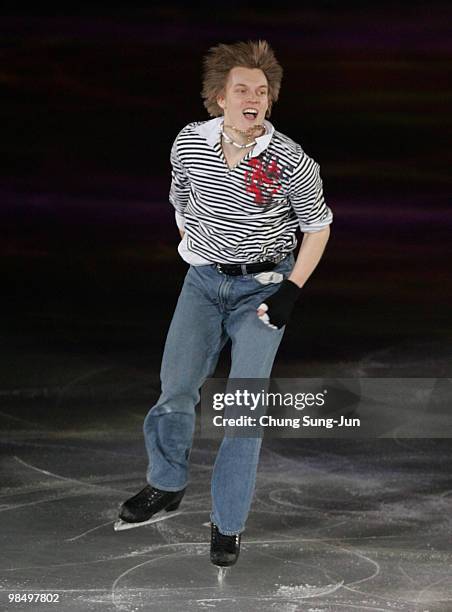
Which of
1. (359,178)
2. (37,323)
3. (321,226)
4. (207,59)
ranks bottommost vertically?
(37,323)

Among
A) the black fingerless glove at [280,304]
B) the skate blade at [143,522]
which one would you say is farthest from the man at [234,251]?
the skate blade at [143,522]

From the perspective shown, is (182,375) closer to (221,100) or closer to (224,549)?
(224,549)

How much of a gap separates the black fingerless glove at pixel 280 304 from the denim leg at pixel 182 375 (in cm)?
22

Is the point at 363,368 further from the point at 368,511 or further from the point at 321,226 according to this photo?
the point at 321,226

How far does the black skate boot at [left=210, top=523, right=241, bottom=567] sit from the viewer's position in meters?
3.92

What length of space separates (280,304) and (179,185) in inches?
22.3

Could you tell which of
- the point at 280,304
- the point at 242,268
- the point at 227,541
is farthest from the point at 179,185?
the point at 227,541

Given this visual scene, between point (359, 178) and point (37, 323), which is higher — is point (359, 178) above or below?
above

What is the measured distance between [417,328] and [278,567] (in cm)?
293

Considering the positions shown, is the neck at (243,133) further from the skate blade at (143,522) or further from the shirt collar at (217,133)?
the skate blade at (143,522)

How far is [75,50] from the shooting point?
712 centimetres

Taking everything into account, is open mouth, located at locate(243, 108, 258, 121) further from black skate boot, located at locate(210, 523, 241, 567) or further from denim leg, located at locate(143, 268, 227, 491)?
black skate boot, located at locate(210, 523, 241, 567)

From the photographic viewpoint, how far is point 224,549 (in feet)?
12.9

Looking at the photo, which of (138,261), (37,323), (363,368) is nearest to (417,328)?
(363,368)
